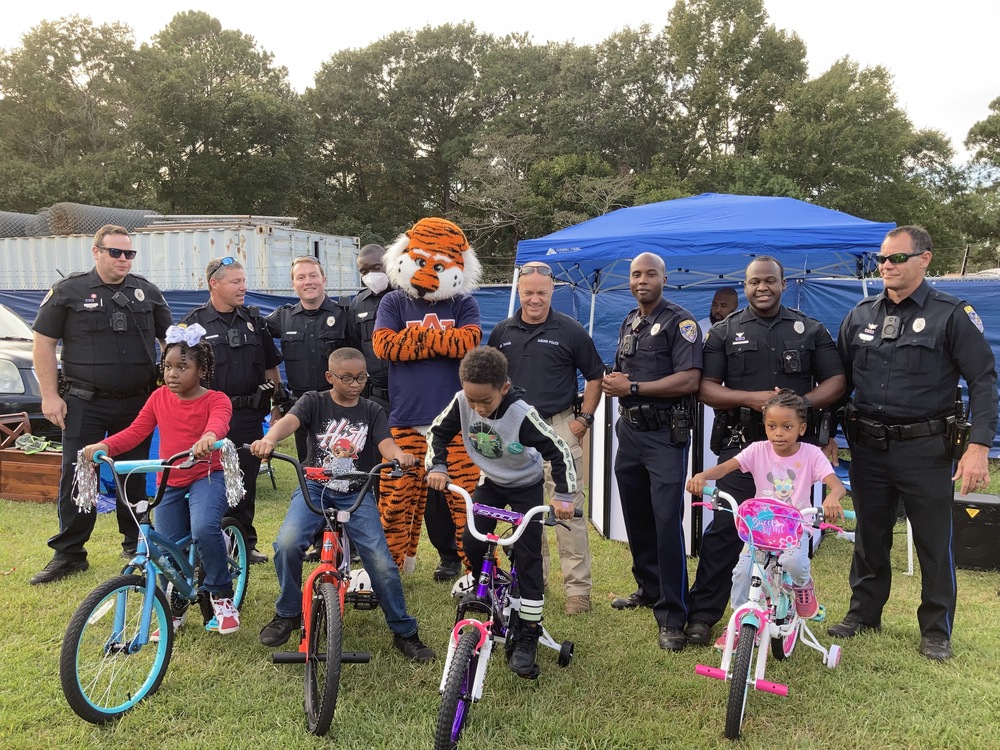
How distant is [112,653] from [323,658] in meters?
0.92

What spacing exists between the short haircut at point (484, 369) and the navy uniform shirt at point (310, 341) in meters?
1.97

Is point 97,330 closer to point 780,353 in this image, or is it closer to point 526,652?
point 526,652

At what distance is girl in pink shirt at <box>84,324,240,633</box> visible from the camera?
349 centimetres

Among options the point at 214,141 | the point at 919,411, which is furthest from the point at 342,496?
the point at 214,141

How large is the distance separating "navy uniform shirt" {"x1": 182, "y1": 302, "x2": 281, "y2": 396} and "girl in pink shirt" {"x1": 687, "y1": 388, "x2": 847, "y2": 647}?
292 cm

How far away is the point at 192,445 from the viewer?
3.53 m

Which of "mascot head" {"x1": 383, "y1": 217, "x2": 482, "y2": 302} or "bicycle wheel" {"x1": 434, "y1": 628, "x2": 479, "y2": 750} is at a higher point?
"mascot head" {"x1": 383, "y1": 217, "x2": 482, "y2": 302}

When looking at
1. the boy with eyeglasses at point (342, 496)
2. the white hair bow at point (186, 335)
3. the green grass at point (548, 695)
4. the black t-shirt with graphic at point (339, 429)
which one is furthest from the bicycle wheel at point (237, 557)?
the white hair bow at point (186, 335)

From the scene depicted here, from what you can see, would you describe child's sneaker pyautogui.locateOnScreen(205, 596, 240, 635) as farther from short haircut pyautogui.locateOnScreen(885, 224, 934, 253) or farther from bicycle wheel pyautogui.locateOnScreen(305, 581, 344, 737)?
short haircut pyautogui.locateOnScreen(885, 224, 934, 253)

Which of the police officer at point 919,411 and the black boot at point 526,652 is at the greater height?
the police officer at point 919,411

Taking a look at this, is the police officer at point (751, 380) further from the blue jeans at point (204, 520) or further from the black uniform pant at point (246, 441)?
Answer: the black uniform pant at point (246, 441)

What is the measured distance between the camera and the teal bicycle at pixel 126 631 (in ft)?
9.23

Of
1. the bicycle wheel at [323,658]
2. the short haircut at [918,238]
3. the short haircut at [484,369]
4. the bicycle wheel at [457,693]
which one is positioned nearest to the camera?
the bicycle wheel at [457,693]

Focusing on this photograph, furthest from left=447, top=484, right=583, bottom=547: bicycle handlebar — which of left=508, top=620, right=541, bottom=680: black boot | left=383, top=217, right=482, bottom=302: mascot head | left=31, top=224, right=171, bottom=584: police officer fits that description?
left=31, top=224, right=171, bottom=584: police officer
